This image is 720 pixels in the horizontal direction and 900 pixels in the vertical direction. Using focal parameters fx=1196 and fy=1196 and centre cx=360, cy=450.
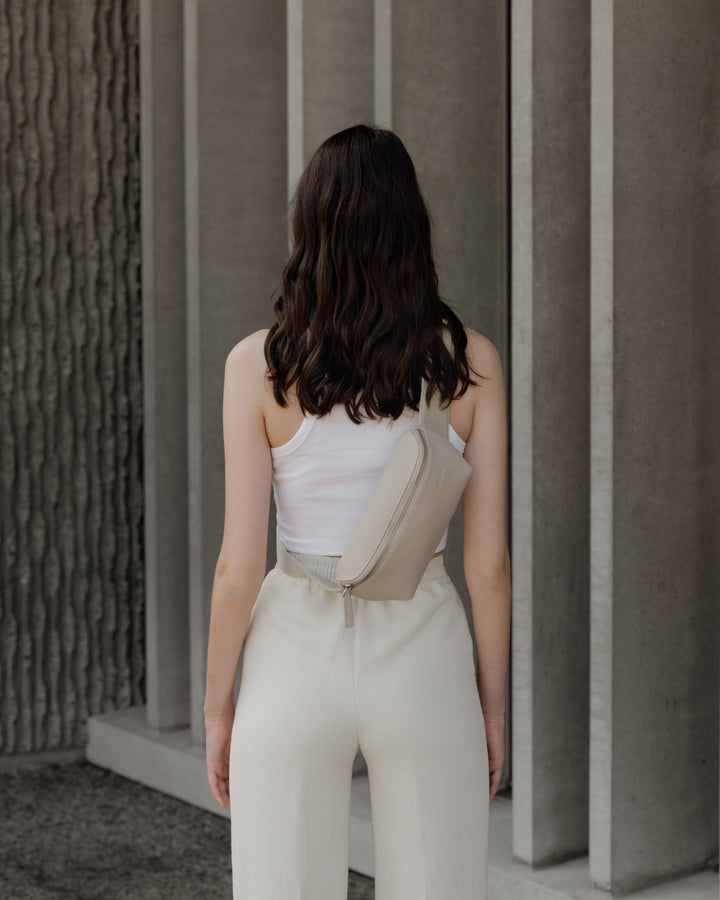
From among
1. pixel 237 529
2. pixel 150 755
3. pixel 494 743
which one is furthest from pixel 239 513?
pixel 150 755

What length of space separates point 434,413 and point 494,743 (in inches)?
23.8

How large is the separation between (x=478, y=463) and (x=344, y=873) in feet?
2.17

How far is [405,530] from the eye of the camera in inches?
67.9

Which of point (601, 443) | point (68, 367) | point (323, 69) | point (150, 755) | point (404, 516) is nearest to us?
point (404, 516)

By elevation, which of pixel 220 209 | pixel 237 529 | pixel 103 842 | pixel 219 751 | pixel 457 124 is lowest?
pixel 103 842

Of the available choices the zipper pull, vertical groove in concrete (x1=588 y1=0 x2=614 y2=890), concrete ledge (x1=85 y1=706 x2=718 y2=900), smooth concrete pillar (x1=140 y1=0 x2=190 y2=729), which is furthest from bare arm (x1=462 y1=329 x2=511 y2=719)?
smooth concrete pillar (x1=140 y1=0 x2=190 y2=729)

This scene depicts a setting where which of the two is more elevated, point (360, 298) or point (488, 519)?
point (360, 298)

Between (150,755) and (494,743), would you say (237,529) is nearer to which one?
(494,743)

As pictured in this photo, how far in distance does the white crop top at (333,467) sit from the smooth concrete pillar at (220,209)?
8.93 feet

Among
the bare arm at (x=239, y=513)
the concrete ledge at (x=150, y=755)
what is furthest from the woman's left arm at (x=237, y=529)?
the concrete ledge at (x=150, y=755)

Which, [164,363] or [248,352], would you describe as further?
[164,363]

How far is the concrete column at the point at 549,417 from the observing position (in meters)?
3.17

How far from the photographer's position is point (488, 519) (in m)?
1.91

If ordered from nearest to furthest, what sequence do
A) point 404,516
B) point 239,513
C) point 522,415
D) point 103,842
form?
point 404,516, point 239,513, point 522,415, point 103,842
